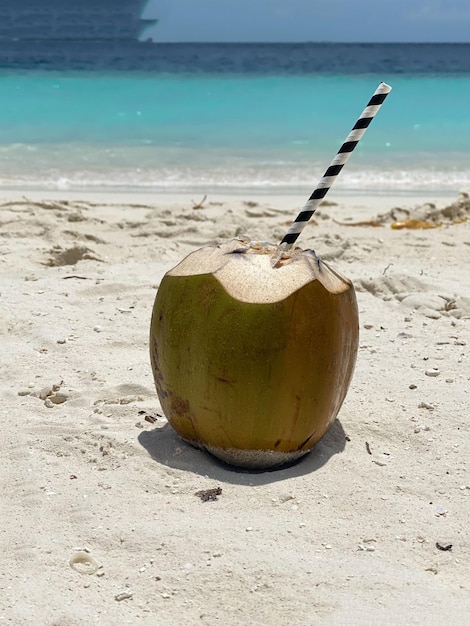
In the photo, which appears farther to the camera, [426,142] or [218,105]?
[218,105]

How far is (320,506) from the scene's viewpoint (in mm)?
2045

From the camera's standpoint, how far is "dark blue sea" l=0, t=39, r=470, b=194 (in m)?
7.56

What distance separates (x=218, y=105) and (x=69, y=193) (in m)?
7.60

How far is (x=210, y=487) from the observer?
2.11 meters

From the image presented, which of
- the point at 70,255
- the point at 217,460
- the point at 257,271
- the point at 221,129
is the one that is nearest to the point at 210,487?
the point at 217,460

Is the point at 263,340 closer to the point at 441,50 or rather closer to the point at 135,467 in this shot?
the point at 135,467

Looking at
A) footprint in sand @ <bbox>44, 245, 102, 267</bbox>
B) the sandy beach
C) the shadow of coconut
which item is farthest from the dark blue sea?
the shadow of coconut

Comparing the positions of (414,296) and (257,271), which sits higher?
(257,271)

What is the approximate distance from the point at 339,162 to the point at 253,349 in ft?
1.76

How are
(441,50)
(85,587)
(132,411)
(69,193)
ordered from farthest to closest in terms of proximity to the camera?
(441,50)
(69,193)
(132,411)
(85,587)

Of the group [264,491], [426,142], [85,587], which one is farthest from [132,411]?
[426,142]

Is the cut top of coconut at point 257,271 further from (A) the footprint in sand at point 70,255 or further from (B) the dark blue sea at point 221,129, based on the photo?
(B) the dark blue sea at point 221,129

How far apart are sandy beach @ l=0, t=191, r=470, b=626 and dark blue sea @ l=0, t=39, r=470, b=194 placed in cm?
380

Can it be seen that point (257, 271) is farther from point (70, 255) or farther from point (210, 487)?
point (70, 255)
